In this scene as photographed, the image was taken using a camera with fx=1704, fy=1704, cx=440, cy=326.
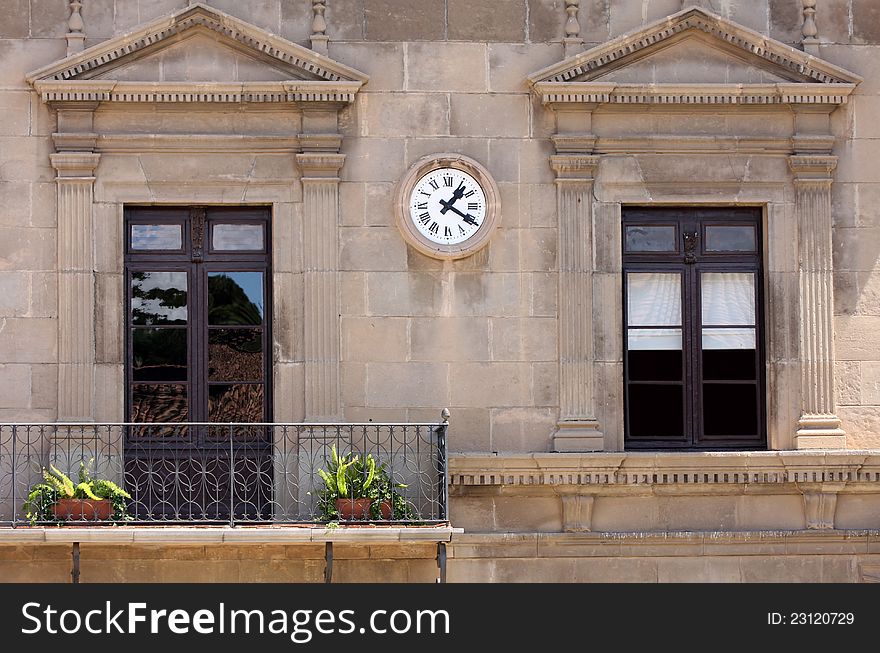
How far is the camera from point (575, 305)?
16219 mm

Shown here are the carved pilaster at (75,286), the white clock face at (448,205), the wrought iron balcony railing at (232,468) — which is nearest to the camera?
the wrought iron balcony railing at (232,468)

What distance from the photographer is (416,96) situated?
642 inches

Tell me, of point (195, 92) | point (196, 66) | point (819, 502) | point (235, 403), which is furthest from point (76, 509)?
point (819, 502)

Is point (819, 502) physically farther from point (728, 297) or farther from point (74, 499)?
point (74, 499)

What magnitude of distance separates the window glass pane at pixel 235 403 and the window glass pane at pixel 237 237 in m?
1.32

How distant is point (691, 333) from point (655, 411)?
84cm

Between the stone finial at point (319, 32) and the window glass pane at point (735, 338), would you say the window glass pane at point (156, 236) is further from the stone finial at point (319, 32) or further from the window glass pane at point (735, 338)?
the window glass pane at point (735, 338)

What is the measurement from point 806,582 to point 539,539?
2.57 meters

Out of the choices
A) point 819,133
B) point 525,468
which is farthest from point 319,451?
point 819,133

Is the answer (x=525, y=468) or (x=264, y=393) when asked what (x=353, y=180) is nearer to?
(x=264, y=393)

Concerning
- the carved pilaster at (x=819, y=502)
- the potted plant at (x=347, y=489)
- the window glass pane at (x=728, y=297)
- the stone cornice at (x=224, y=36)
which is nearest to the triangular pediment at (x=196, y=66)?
the stone cornice at (x=224, y=36)

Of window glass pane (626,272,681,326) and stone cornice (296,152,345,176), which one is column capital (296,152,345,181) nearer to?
stone cornice (296,152,345,176)

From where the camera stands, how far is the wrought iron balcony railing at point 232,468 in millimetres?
15375

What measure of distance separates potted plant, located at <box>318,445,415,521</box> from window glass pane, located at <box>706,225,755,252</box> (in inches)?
154
